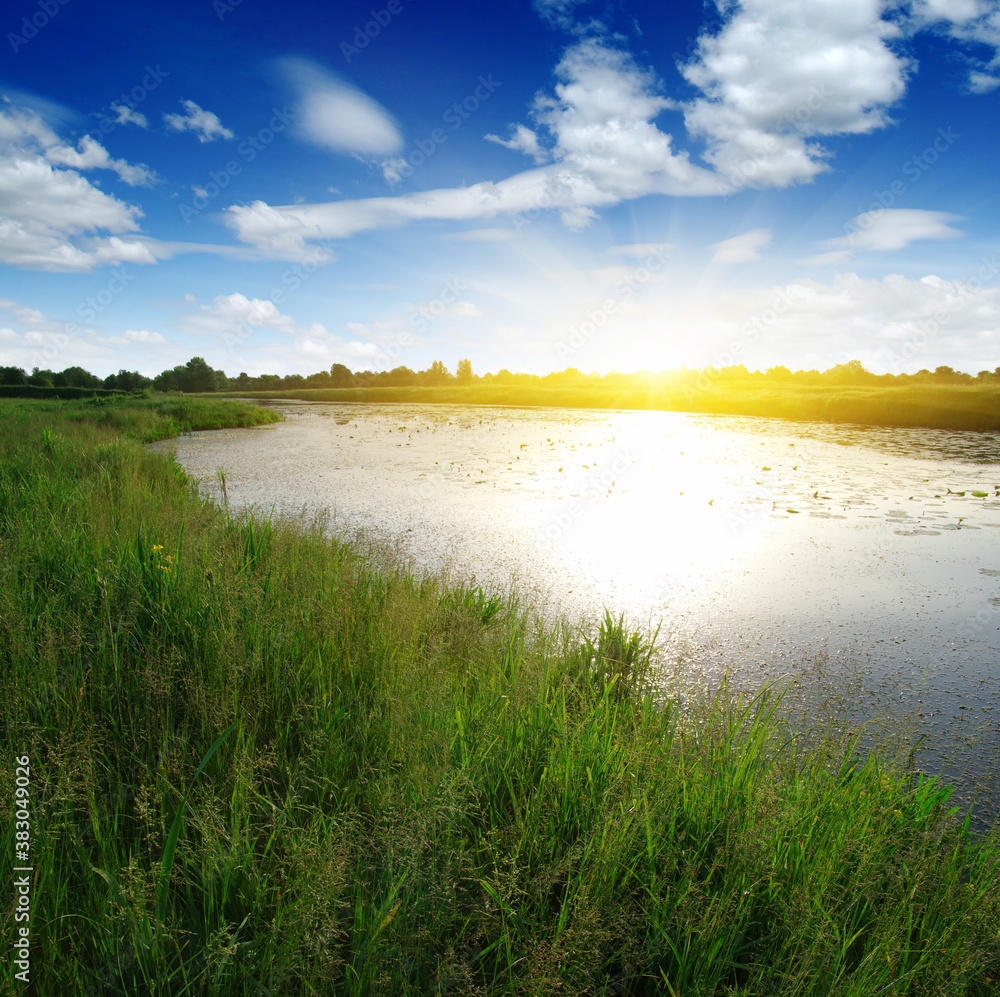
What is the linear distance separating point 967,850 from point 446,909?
1.48 meters

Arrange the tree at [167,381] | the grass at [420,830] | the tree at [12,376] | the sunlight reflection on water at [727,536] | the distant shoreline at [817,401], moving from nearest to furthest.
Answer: the grass at [420,830] → the sunlight reflection on water at [727,536] → the distant shoreline at [817,401] → the tree at [12,376] → the tree at [167,381]

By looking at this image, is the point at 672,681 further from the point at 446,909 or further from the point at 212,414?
the point at 212,414

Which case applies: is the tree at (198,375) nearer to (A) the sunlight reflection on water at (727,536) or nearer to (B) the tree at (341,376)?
(B) the tree at (341,376)

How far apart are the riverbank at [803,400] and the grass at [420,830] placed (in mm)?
18054

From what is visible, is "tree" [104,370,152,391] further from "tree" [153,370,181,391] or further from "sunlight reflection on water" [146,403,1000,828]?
"sunlight reflection on water" [146,403,1000,828]

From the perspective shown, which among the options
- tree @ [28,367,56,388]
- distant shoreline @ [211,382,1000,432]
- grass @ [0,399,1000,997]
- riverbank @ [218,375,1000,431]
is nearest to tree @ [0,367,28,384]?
tree @ [28,367,56,388]

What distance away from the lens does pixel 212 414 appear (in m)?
15.0

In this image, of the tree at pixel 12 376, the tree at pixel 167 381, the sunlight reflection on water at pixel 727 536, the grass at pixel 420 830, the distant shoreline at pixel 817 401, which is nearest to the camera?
the grass at pixel 420 830

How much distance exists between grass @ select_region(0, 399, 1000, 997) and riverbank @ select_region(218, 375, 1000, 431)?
711 inches

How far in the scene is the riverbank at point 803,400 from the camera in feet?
50.3

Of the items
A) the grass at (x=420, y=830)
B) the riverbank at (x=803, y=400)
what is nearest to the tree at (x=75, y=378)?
the riverbank at (x=803, y=400)

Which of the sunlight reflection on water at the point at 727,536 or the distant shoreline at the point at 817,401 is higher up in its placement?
the distant shoreline at the point at 817,401

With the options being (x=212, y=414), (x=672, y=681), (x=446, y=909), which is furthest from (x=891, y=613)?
(x=212, y=414)

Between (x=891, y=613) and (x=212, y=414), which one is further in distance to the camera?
(x=212, y=414)
